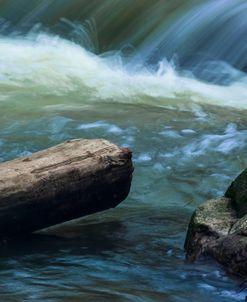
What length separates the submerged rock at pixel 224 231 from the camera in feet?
13.3

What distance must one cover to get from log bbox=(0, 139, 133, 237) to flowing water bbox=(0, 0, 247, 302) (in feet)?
0.57

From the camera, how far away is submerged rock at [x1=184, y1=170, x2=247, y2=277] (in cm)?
404

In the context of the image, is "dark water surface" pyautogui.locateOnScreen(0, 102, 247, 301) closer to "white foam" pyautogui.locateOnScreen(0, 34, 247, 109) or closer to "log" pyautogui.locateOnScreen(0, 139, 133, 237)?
"log" pyautogui.locateOnScreen(0, 139, 133, 237)

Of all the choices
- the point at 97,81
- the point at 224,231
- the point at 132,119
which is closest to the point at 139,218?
the point at 224,231

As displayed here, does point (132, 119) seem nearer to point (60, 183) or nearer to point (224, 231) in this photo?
point (60, 183)

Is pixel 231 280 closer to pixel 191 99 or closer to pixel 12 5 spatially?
pixel 191 99

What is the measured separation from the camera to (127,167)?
15.5 feet

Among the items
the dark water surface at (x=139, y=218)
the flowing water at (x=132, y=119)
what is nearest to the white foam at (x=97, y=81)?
A: the flowing water at (x=132, y=119)

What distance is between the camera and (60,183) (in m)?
4.58

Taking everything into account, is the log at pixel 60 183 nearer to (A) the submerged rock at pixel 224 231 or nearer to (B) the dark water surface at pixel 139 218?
(B) the dark water surface at pixel 139 218

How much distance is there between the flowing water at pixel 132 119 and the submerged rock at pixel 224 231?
3.2 inches

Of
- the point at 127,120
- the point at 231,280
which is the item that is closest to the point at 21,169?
the point at 231,280

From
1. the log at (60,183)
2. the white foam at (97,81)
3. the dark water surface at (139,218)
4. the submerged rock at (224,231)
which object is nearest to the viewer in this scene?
the dark water surface at (139,218)

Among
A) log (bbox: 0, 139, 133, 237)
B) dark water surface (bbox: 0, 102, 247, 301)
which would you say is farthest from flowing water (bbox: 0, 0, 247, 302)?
log (bbox: 0, 139, 133, 237)
